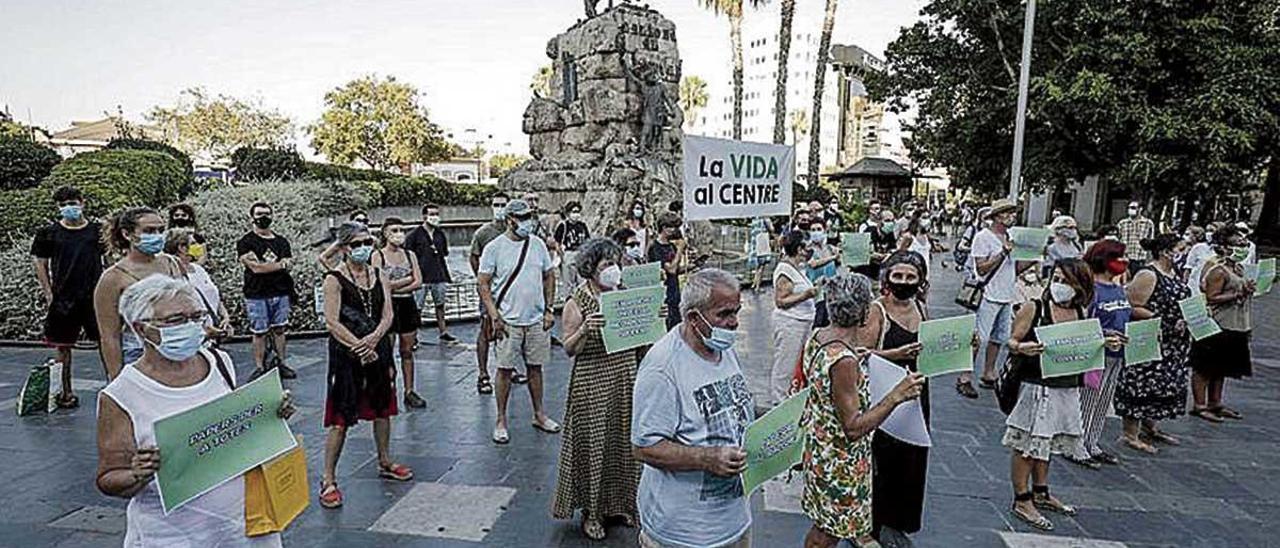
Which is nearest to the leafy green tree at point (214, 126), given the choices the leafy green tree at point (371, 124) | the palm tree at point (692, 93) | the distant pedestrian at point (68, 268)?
the leafy green tree at point (371, 124)

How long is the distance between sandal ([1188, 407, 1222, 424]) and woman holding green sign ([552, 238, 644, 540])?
5645 millimetres

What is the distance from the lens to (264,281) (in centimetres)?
689

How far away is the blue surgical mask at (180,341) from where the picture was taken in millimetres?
2281

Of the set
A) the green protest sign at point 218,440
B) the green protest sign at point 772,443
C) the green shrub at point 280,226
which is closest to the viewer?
the green protest sign at point 218,440

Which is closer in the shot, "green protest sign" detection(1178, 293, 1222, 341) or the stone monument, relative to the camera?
"green protest sign" detection(1178, 293, 1222, 341)

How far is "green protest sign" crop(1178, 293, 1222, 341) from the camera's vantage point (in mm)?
5578

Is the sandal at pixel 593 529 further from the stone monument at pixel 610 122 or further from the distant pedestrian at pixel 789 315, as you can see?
the stone monument at pixel 610 122

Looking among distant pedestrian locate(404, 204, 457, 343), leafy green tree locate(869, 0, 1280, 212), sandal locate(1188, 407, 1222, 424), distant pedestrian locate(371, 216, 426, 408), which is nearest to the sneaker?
distant pedestrian locate(371, 216, 426, 408)

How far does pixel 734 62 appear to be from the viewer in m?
31.4

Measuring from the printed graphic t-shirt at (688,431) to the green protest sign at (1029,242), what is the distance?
16.8 feet

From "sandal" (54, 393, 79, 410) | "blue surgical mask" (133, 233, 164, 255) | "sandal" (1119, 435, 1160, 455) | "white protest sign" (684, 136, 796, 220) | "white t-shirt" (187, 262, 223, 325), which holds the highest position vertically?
"white protest sign" (684, 136, 796, 220)

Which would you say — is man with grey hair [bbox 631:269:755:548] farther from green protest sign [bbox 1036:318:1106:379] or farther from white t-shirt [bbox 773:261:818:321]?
white t-shirt [bbox 773:261:818:321]

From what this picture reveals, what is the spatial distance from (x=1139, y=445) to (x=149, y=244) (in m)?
6.98

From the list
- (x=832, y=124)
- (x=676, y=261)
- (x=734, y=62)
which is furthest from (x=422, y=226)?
(x=832, y=124)
